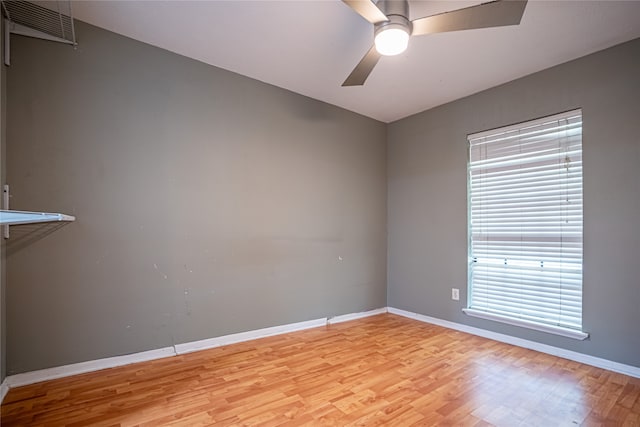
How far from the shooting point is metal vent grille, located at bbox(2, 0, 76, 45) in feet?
6.51

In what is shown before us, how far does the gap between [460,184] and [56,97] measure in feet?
11.7

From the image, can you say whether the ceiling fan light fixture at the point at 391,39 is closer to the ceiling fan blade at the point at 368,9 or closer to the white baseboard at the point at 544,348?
the ceiling fan blade at the point at 368,9

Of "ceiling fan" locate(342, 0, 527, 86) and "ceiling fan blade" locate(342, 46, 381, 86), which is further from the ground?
"ceiling fan" locate(342, 0, 527, 86)

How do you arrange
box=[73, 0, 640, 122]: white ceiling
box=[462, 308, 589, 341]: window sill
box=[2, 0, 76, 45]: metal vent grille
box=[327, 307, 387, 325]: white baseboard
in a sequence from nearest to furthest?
box=[2, 0, 76, 45]: metal vent grille, box=[73, 0, 640, 122]: white ceiling, box=[462, 308, 589, 341]: window sill, box=[327, 307, 387, 325]: white baseboard

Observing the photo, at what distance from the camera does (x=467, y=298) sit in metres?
3.30

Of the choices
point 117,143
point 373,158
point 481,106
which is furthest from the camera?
point 373,158

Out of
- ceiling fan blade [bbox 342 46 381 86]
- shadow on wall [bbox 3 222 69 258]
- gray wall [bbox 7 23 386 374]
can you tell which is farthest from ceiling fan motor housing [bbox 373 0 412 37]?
shadow on wall [bbox 3 222 69 258]

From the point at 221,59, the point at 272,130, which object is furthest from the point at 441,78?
the point at 221,59

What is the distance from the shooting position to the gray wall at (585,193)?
2346mm

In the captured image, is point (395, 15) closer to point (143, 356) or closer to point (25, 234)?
point (25, 234)

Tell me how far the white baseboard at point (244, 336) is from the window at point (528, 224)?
1.67 metres

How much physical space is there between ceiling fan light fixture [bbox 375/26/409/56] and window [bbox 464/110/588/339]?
5.60 feet

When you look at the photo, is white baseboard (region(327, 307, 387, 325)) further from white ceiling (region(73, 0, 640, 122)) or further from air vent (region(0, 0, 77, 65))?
air vent (region(0, 0, 77, 65))

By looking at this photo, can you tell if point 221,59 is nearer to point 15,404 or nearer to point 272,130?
point 272,130
